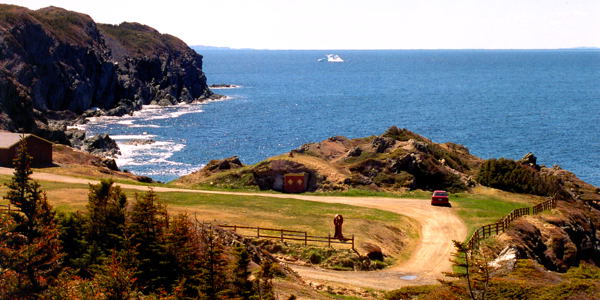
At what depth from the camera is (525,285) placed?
25328 millimetres

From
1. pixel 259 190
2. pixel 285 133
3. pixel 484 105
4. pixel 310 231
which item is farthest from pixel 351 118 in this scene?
pixel 310 231

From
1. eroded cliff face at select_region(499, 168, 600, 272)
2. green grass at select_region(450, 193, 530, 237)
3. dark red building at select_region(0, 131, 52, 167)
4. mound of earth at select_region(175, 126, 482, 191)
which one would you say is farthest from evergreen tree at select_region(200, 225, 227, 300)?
dark red building at select_region(0, 131, 52, 167)

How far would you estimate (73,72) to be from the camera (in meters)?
140

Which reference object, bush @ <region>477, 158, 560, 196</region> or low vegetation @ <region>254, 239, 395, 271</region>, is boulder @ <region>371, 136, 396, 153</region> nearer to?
bush @ <region>477, 158, 560, 196</region>

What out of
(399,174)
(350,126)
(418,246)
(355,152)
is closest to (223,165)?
(355,152)

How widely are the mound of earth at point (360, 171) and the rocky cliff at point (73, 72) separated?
37.0 metres

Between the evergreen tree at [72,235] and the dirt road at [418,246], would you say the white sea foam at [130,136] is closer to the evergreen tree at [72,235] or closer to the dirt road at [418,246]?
the dirt road at [418,246]

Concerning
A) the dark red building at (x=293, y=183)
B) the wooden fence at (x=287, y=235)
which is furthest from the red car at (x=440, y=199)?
the wooden fence at (x=287, y=235)

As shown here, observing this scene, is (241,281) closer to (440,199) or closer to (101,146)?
(440,199)

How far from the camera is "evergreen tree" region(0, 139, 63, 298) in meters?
24.1

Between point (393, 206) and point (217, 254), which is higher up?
point (217, 254)

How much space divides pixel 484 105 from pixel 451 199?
415ft

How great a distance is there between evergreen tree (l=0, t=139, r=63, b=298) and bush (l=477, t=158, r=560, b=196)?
44240mm

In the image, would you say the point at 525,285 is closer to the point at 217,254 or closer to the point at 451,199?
the point at 217,254
